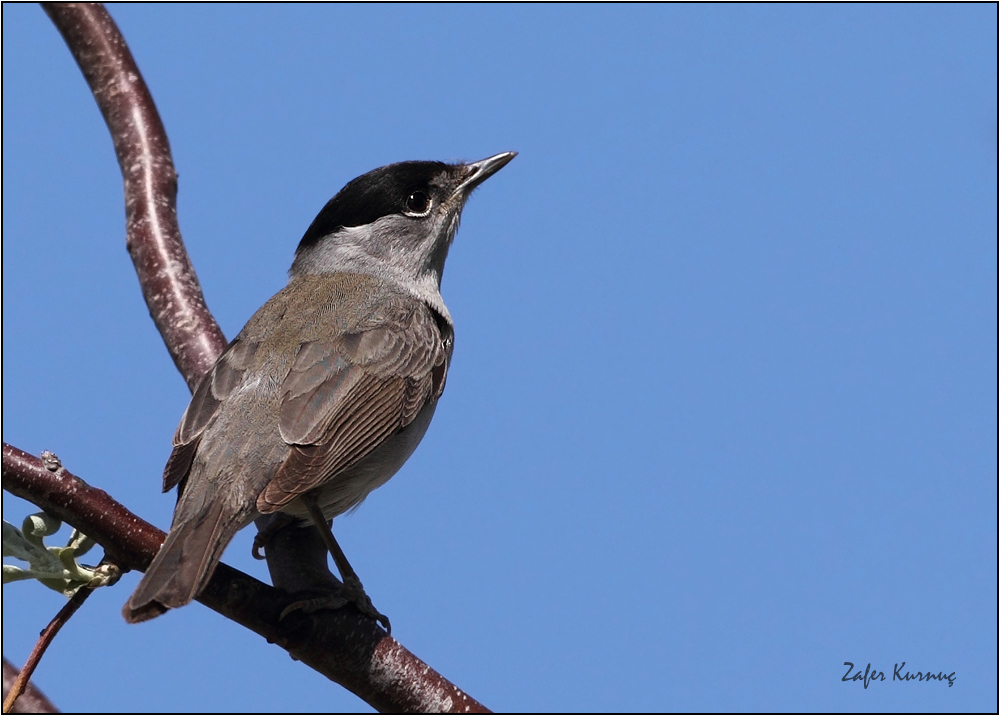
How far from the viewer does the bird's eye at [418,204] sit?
305 inches

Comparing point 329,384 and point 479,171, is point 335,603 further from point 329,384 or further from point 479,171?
point 479,171

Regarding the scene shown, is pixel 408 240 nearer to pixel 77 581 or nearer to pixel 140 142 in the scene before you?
pixel 140 142

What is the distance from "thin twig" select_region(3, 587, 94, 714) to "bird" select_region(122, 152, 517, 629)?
0.32 meters

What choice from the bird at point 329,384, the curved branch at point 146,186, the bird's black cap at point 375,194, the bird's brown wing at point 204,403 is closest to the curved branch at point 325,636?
the bird at point 329,384

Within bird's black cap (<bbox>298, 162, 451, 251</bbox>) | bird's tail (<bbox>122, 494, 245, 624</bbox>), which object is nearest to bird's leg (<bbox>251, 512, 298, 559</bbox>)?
bird's tail (<bbox>122, 494, 245, 624</bbox>)

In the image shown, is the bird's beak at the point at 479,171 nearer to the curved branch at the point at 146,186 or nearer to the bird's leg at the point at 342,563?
the curved branch at the point at 146,186

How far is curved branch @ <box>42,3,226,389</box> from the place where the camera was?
6703 millimetres

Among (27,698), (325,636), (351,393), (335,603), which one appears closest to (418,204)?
(351,393)

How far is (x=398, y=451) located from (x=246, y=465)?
1223 mm

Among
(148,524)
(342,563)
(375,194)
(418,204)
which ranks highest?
(418,204)

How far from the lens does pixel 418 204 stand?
7785 millimetres

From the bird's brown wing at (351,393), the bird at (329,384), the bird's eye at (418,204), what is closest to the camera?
the bird at (329,384)

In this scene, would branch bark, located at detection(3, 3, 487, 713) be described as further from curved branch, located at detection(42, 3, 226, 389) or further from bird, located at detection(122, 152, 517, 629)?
bird, located at detection(122, 152, 517, 629)

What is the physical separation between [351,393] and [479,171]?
106 inches
